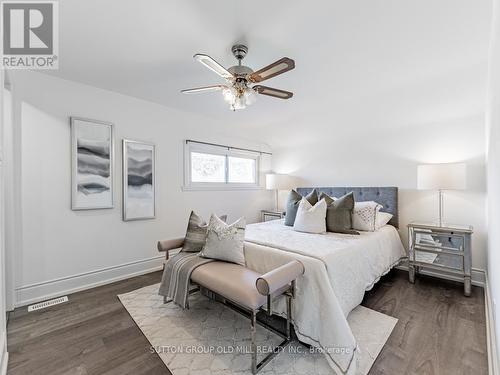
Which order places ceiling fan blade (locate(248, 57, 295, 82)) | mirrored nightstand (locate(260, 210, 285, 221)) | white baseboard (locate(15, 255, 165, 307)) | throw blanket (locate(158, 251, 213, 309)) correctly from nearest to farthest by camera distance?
ceiling fan blade (locate(248, 57, 295, 82))
throw blanket (locate(158, 251, 213, 309))
white baseboard (locate(15, 255, 165, 307))
mirrored nightstand (locate(260, 210, 285, 221))

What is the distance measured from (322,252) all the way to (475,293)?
7.05 feet

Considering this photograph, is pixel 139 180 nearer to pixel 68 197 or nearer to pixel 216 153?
pixel 68 197

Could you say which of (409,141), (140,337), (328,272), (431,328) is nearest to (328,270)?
(328,272)

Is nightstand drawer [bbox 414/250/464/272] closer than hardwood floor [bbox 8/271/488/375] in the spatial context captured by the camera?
No

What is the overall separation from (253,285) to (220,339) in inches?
23.9

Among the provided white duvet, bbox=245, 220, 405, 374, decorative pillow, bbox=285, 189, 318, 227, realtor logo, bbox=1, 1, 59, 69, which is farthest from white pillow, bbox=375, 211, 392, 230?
realtor logo, bbox=1, 1, 59, 69

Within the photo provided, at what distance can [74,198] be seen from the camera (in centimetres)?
270

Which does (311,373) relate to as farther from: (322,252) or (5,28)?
(5,28)

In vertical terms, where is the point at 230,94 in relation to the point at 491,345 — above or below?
above

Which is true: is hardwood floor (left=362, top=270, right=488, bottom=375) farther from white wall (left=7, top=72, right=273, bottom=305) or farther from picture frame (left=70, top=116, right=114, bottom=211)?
picture frame (left=70, top=116, right=114, bottom=211)

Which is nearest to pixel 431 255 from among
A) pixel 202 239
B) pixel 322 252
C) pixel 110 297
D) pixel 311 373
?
pixel 322 252

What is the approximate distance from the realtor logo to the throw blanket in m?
2.22

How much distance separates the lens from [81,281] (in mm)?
2762

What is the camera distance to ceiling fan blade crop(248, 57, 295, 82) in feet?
5.50
